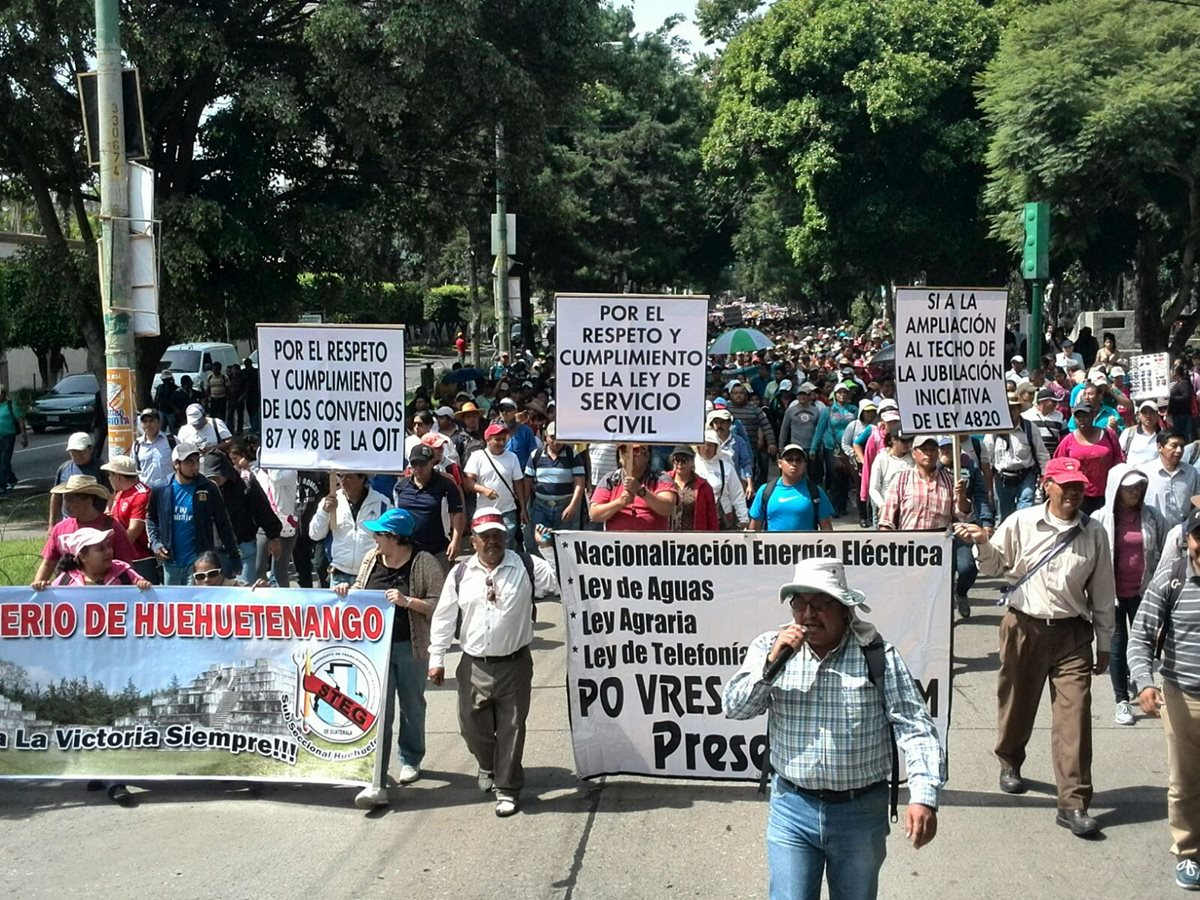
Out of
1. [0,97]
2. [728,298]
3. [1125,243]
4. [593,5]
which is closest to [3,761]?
[0,97]

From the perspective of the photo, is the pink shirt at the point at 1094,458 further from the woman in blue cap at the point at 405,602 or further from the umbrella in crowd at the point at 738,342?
the umbrella in crowd at the point at 738,342

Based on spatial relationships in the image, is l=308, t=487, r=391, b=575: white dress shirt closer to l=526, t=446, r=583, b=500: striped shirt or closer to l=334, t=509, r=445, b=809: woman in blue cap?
l=334, t=509, r=445, b=809: woman in blue cap

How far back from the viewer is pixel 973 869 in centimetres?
602

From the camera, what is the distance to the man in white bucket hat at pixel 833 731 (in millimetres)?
4250

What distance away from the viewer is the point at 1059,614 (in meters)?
6.59

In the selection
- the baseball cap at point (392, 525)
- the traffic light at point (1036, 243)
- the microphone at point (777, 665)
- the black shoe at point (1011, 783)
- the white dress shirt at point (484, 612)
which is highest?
the traffic light at point (1036, 243)

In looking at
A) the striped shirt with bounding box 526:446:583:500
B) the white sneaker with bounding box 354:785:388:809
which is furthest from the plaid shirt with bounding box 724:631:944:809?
the striped shirt with bounding box 526:446:583:500

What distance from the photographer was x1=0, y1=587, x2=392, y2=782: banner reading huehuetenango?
718cm

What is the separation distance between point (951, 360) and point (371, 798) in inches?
175

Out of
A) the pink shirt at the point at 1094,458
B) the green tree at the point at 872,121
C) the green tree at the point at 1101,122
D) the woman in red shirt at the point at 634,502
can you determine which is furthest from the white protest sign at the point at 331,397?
the green tree at the point at 872,121

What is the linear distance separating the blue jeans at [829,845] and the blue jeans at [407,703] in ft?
10.7

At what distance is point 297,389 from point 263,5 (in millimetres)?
12321

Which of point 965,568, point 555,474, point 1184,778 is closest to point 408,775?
point 1184,778

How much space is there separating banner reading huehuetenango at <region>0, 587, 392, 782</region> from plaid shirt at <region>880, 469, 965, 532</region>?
398 centimetres
